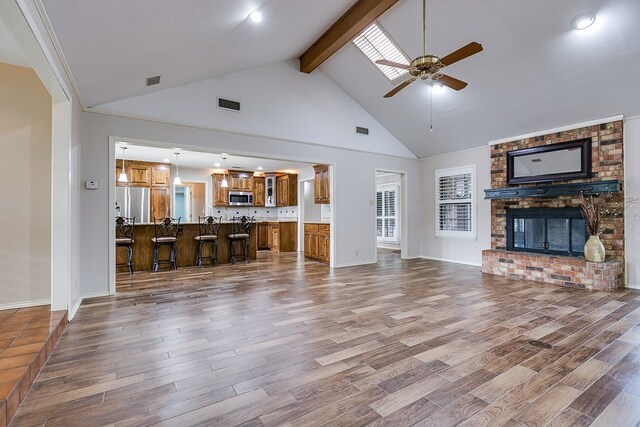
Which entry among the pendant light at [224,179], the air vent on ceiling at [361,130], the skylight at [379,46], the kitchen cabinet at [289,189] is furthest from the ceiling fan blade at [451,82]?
the kitchen cabinet at [289,189]

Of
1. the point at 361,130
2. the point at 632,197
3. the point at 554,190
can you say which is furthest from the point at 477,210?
the point at 361,130

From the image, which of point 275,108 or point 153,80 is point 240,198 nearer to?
point 275,108

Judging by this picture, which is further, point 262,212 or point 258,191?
point 262,212

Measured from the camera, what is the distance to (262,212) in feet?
35.1

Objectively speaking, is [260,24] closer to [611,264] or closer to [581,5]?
[581,5]

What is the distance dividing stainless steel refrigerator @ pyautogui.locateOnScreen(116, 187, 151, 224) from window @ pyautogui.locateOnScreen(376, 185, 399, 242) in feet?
22.9

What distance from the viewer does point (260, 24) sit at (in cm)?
374

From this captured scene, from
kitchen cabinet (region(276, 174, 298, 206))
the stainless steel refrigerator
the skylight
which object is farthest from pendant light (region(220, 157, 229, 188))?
the skylight

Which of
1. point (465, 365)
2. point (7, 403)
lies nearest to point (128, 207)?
point (7, 403)

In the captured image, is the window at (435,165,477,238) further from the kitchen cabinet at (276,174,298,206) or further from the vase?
the kitchen cabinet at (276,174,298,206)

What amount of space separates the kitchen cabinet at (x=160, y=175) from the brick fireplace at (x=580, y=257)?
Answer: 839 centimetres

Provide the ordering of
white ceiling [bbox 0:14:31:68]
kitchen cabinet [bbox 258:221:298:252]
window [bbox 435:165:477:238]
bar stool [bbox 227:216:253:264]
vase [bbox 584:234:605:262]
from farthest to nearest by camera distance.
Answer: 1. kitchen cabinet [bbox 258:221:298:252]
2. bar stool [bbox 227:216:253:264]
3. window [bbox 435:165:477:238]
4. vase [bbox 584:234:605:262]
5. white ceiling [bbox 0:14:31:68]

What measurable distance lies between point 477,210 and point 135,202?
8.64m

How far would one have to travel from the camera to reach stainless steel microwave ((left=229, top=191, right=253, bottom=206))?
977cm
